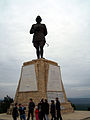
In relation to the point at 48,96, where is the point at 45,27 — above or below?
above

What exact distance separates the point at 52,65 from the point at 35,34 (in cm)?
269

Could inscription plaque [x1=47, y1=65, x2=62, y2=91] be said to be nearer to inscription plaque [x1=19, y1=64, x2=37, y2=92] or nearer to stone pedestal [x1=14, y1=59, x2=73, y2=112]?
stone pedestal [x1=14, y1=59, x2=73, y2=112]

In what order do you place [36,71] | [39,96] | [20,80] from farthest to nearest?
[20,80] < [36,71] < [39,96]

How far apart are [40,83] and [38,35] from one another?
148 inches

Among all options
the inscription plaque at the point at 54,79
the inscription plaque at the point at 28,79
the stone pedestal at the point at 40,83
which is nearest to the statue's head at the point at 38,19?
the stone pedestal at the point at 40,83

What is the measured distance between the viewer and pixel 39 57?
1270 centimetres

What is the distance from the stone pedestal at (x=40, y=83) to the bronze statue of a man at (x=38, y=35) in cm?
113

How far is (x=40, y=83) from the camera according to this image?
36.6ft

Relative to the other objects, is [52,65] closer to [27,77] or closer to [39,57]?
[39,57]

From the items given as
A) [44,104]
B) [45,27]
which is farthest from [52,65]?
[44,104]

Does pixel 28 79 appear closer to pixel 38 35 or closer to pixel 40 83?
pixel 40 83

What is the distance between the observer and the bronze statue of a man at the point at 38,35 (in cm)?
1274

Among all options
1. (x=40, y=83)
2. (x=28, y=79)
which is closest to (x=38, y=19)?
(x=28, y=79)

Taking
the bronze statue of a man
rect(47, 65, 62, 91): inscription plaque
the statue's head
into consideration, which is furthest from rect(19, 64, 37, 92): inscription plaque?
the statue's head
